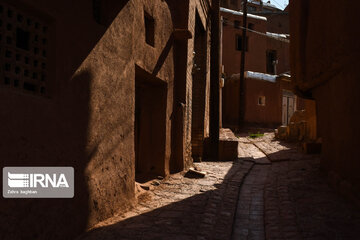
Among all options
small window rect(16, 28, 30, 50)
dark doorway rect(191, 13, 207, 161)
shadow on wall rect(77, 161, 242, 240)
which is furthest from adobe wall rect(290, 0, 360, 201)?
small window rect(16, 28, 30, 50)

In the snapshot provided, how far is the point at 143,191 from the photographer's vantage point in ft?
21.5

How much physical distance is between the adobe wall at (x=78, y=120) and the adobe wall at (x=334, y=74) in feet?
12.6

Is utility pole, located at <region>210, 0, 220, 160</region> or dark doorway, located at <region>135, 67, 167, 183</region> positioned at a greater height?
utility pole, located at <region>210, 0, 220, 160</region>

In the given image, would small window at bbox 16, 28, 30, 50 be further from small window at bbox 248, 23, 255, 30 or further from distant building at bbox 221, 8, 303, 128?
small window at bbox 248, 23, 255, 30

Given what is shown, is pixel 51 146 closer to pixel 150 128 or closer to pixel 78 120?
pixel 78 120

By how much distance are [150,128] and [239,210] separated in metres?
2.93

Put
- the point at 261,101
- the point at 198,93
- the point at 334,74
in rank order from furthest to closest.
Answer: the point at 261,101, the point at 198,93, the point at 334,74

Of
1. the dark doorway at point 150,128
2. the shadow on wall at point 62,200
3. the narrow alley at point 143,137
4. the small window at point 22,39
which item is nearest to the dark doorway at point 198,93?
the narrow alley at point 143,137

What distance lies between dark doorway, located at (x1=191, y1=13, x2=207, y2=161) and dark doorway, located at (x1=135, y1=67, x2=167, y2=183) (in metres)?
3.73

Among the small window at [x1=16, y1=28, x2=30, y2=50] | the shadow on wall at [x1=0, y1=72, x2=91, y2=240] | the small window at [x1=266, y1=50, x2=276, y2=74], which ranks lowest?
the shadow on wall at [x1=0, y1=72, x2=91, y2=240]

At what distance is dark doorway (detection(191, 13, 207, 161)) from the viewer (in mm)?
11594

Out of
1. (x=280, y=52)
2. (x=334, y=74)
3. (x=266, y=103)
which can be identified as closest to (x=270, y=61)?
(x=280, y=52)

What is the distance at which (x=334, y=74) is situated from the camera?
7.15m

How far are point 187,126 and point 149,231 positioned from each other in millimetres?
5346
